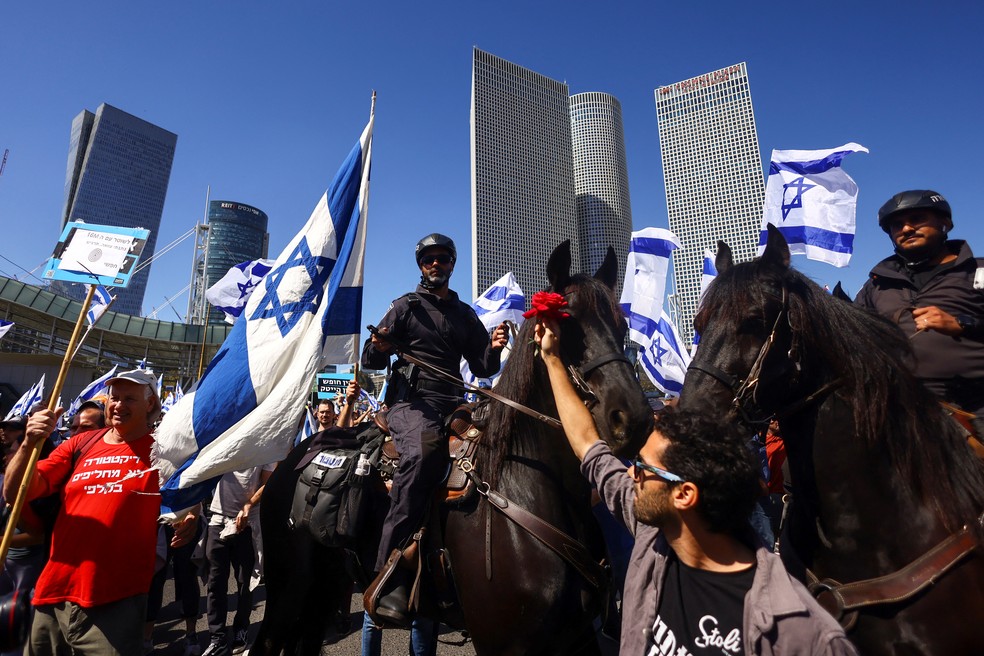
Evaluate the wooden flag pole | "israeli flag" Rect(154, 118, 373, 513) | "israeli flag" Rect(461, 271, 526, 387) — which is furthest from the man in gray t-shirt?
"israeli flag" Rect(461, 271, 526, 387)

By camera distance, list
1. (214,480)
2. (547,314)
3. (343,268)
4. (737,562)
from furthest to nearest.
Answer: (343,268) < (214,480) < (547,314) < (737,562)

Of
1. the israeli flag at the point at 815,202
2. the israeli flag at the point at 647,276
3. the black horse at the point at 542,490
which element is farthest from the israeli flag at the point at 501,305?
the black horse at the point at 542,490

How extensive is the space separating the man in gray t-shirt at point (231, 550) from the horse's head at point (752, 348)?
5068 millimetres

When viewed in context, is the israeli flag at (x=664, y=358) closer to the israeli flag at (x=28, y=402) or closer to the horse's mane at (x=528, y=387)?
the horse's mane at (x=528, y=387)

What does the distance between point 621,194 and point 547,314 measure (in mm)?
186369

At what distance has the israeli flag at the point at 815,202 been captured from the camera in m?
7.51

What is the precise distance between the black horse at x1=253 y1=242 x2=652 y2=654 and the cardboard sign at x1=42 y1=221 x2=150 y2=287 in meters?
2.85

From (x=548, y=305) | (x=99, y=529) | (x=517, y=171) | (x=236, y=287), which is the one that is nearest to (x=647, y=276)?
(x=548, y=305)

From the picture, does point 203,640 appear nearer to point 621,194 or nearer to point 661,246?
point 661,246

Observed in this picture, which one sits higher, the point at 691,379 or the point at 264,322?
the point at 264,322

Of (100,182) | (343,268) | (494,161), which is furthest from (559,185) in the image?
(343,268)

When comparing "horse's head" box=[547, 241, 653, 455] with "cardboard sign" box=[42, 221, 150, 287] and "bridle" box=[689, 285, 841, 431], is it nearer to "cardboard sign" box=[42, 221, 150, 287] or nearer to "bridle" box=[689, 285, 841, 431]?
"bridle" box=[689, 285, 841, 431]

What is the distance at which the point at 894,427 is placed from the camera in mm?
2299

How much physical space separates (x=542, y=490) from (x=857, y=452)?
1653 millimetres
